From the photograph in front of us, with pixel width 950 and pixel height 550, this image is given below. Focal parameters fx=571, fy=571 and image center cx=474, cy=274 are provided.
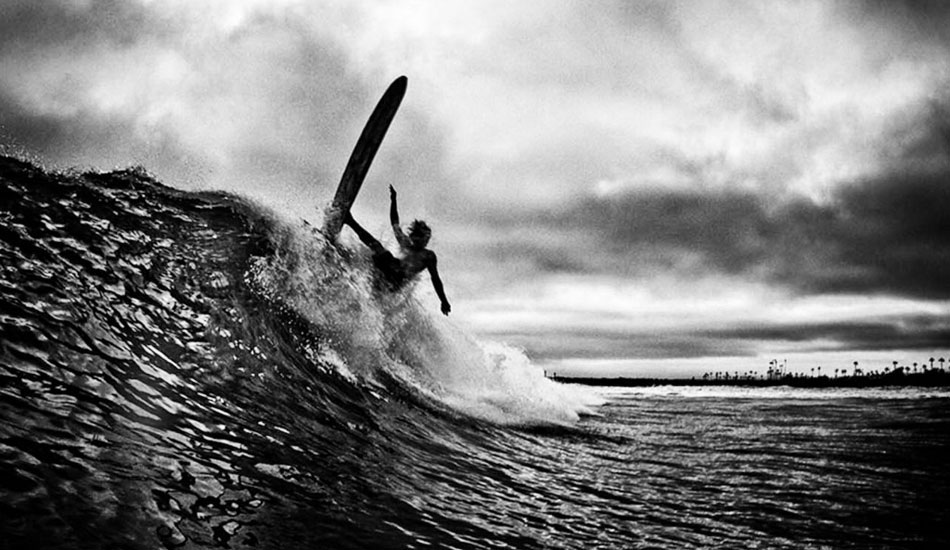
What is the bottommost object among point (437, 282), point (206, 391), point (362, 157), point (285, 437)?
point (285, 437)

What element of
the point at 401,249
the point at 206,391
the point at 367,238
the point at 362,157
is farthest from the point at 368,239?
the point at 206,391

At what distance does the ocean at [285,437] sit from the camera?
2.45 meters

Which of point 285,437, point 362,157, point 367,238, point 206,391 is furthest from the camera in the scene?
point 362,157

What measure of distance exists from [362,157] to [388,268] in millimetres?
1918

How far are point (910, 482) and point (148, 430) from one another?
6.11 m

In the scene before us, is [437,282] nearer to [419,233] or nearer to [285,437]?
[419,233]

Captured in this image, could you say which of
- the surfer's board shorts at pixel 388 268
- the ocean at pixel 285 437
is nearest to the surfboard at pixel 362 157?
the ocean at pixel 285 437

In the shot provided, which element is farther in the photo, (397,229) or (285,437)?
(397,229)

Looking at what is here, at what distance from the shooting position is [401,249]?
863cm

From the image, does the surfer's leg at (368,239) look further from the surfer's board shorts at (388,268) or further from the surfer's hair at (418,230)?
the surfer's hair at (418,230)

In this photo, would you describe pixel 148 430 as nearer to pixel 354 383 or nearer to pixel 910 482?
pixel 354 383

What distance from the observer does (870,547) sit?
3479 mm

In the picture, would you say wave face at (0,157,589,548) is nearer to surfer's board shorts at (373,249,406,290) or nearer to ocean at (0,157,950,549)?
ocean at (0,157,950,549)

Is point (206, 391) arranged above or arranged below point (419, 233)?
below
